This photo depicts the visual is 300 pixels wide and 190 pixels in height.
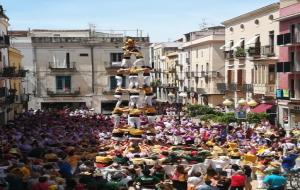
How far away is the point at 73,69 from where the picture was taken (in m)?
60.4

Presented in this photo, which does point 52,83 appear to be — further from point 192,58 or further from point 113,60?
point 192,58

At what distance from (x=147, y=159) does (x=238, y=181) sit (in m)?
5.80

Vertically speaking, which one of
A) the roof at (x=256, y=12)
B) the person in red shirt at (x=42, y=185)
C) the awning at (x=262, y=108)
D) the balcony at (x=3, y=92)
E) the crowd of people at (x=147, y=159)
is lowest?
the crowd of people at (x=147, y=159)

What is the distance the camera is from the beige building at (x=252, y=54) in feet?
146

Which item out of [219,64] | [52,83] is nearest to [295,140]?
[219,64]

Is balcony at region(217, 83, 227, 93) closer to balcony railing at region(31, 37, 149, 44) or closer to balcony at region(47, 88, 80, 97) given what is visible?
balcony railing at region(31, 37, 149, 44)

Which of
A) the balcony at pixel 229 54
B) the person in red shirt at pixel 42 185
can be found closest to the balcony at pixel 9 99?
the balcony at pixel 229 54

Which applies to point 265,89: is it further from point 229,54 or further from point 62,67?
point 62,67

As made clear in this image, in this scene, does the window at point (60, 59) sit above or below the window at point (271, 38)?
below

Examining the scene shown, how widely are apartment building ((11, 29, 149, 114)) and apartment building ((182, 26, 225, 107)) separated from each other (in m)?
7.24

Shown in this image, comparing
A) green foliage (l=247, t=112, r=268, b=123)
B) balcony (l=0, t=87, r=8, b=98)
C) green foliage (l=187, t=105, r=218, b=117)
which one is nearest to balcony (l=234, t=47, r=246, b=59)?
green foliage (l=187, t=105, r=218, b=117)

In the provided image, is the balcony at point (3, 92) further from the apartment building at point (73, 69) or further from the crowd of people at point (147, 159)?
the apartment building at point (73, 69)

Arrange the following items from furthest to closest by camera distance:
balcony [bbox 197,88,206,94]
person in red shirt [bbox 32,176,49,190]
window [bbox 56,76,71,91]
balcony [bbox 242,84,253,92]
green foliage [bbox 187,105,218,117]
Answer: balcony [bbox 197,88,206,94] → window [bbox 56,76,71,91] → balcony [bbox 242,84,253,92] → green foliage [bbox 187,105,218,117] → person in red shirt [bbox 32,176,49,190]

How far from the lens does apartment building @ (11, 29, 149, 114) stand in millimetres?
60094
